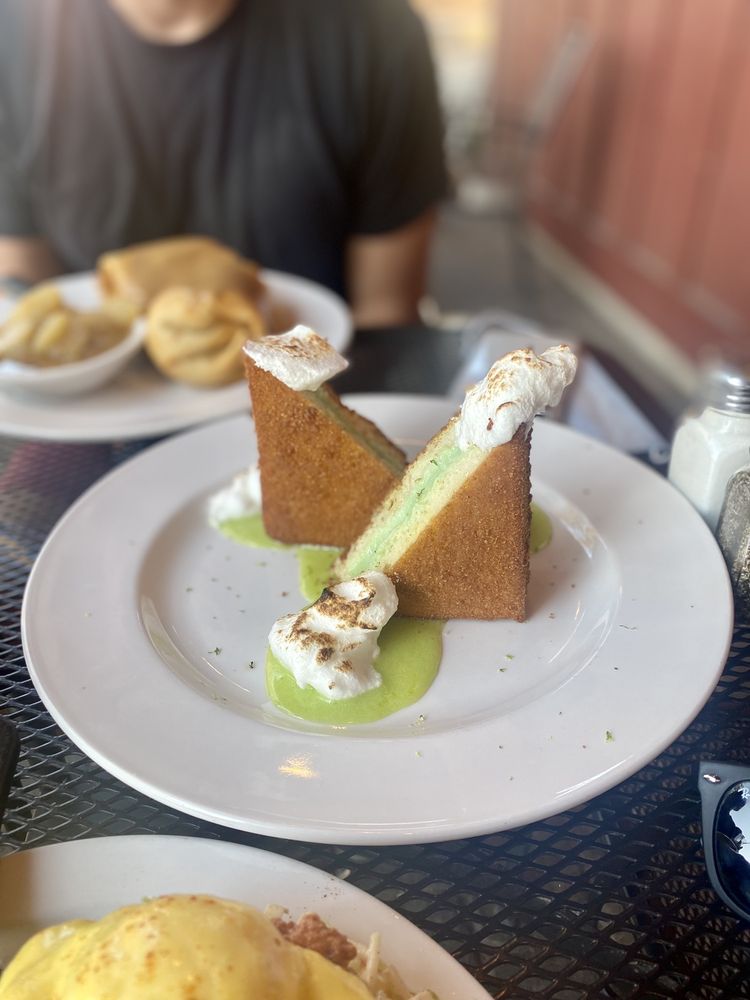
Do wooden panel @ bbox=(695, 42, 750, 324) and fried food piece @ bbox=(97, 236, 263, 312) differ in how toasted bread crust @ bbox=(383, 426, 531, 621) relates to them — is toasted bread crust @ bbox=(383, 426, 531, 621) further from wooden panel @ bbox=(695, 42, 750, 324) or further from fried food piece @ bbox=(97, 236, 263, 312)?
wooden panel @ bbox=(695, 42, 750, 324)

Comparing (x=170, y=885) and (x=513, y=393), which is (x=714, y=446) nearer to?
(x=513, y=393)

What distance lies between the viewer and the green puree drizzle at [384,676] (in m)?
0.87

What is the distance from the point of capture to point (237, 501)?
1224mm

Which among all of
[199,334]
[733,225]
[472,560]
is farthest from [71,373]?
[733,225]

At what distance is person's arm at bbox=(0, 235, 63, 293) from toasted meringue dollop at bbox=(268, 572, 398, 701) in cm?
181

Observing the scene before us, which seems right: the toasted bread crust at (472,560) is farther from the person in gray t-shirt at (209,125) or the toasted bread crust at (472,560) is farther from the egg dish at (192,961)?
the person in gray t-shirt at (209,125)

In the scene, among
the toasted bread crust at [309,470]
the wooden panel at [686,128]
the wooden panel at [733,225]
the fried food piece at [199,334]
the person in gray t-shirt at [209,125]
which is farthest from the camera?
the wooden panel at [686,128]

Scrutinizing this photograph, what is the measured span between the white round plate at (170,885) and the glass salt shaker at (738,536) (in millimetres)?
621

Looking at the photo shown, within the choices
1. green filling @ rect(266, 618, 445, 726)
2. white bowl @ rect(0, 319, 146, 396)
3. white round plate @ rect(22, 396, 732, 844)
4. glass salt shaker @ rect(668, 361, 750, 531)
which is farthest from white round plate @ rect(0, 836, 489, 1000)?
white bowl @ rect(0, 319, 146, 396)

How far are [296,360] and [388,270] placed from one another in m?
1.60

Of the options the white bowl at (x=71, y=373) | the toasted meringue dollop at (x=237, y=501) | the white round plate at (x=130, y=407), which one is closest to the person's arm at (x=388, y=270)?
the white round plate at (x=130, y=407)

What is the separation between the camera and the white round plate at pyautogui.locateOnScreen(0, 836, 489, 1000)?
0.65 metres

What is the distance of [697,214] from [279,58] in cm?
237

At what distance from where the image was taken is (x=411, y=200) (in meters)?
2.44
